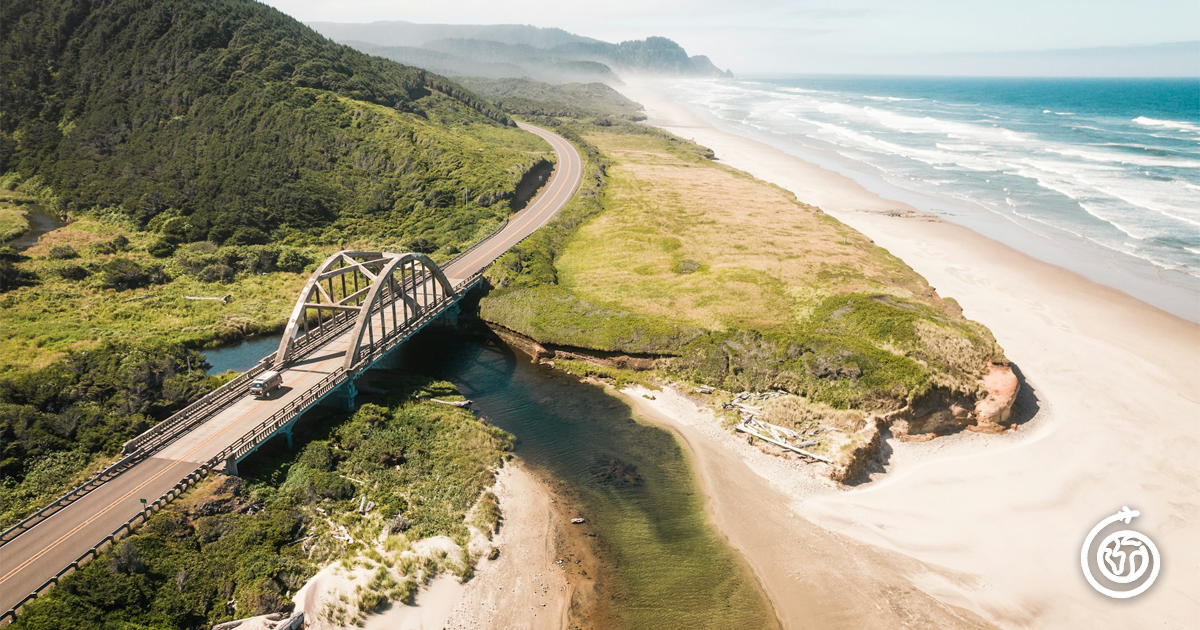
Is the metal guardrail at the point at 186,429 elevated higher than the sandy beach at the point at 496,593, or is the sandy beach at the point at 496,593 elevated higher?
the metal guardrail at the point at 186,429

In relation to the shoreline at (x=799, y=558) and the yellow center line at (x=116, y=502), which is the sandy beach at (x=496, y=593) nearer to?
the shoreline at (x=799, y=558)

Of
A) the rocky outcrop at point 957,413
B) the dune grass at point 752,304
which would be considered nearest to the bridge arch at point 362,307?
the dune grass at point 752,304

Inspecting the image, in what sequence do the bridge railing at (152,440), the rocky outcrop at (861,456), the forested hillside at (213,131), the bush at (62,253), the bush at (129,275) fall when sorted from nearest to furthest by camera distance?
the bridge railing at (152,440), the rocky outcrop at (861,456), the bush at (129,275), the bush at (62,253), the forested hillside at (213,131)

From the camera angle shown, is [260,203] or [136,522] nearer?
[136,522]

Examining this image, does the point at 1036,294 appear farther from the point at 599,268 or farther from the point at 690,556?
the point at 690,556

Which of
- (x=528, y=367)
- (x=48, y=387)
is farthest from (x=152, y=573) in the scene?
(x=528, y=367)

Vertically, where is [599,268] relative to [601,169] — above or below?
below

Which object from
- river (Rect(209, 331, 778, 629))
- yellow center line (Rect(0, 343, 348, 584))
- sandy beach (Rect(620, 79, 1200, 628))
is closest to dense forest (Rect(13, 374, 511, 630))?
yellow center line (Rect(0, 343, 348, 584))
